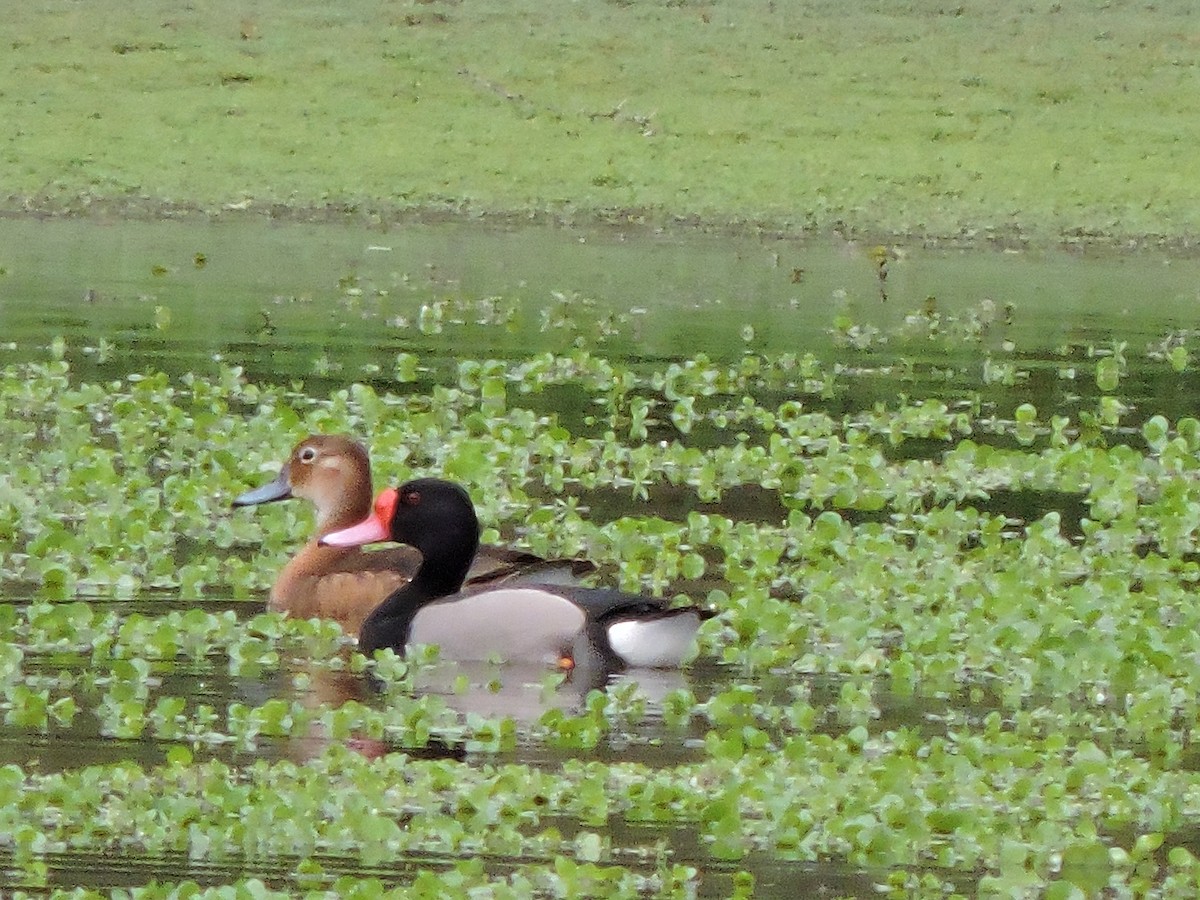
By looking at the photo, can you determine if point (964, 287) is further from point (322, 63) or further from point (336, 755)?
point (336, 755)

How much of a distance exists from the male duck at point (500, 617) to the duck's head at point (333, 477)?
3.78 ft

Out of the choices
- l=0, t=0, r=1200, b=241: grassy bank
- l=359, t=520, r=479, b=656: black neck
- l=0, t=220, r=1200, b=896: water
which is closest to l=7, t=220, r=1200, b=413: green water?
l=0, t=220, r=1200, b=896: water

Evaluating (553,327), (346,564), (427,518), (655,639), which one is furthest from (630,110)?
(655,639)

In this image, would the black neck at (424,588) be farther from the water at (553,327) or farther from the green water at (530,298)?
the green water at (530,298)

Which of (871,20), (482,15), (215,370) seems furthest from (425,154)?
(215,370)

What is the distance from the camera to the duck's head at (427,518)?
10.1 m

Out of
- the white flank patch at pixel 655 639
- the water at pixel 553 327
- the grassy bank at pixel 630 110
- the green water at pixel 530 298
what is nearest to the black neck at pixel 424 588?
the water at pixel 553 327

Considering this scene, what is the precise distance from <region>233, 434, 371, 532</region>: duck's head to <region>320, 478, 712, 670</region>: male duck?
1152 mm

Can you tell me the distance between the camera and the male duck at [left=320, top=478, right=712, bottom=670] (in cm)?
968

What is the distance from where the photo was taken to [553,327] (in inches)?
869

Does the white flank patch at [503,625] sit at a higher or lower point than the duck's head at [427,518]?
lower

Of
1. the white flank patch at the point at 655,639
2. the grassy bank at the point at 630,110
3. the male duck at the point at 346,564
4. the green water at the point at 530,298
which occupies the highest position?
the grassy bank at the point at 630,110

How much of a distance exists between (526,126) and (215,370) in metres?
21.6

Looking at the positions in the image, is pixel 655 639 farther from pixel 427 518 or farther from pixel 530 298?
pixel 530 298
